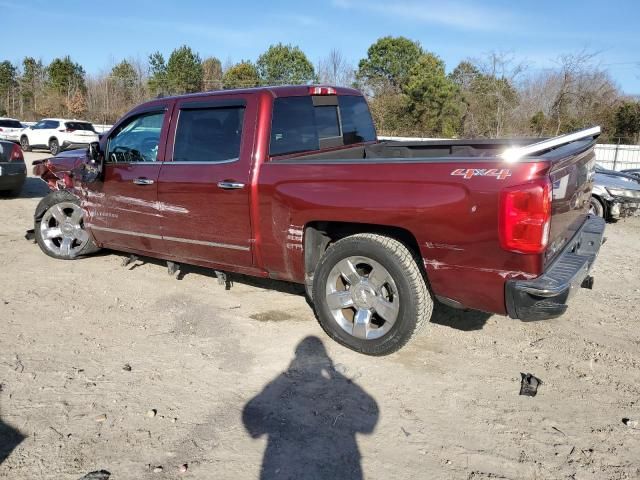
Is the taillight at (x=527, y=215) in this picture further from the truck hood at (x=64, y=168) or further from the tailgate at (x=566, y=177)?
the truck hood at (x=64, y=168)

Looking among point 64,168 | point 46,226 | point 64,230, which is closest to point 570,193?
point 64,168

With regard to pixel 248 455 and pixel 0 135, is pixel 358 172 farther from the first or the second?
pixel 0 135

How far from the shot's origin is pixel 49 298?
519 centimetres

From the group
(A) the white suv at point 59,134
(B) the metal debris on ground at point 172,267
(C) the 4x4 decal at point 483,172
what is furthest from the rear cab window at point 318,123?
(A) the white suv at point 59,134

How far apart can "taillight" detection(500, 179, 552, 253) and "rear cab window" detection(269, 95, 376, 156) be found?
6.50ft

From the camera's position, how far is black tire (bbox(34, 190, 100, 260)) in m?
6.30

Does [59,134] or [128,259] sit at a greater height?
[59,134]

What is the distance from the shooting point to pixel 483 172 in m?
3.24

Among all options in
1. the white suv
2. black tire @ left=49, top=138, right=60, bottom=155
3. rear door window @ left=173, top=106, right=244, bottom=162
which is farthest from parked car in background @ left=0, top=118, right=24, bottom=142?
rear door window @ left=173, top=106, right=244, bottom=162

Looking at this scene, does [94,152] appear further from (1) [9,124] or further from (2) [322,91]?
(1) [9,124]

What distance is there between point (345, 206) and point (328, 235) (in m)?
0.56

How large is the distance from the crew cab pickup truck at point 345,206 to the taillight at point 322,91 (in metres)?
0.01

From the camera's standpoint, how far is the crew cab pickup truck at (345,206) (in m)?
3.28

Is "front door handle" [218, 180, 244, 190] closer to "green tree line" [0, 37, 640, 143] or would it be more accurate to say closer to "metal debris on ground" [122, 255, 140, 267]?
"metal debris on ground" [122, 255, 140, 267]
